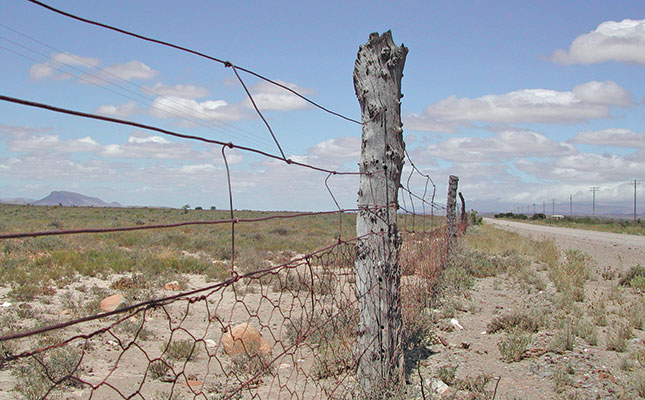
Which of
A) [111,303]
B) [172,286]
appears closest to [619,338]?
[111,303]

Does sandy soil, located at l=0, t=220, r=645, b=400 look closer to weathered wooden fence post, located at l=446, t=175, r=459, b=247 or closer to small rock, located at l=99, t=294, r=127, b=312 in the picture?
small rock, located at l=99, t=294, r=127, b=312

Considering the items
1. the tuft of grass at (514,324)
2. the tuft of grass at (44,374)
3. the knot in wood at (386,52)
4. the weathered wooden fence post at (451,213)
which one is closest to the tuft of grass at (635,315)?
the tuft of grass at (514,324)

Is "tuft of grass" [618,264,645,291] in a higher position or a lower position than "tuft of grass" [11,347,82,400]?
higher

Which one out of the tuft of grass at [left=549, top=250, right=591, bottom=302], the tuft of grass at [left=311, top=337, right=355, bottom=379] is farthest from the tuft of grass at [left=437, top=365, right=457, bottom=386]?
the tuft of grass at [left=549, top=250, right=591, bottom=302]

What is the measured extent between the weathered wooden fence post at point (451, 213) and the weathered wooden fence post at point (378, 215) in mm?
8892

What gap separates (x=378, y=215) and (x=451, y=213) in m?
11.2

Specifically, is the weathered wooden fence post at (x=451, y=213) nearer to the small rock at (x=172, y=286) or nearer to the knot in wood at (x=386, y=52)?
the small rock at (x=172, y=286)

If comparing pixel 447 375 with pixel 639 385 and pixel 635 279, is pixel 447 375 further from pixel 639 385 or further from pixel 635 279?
pixel 635 279

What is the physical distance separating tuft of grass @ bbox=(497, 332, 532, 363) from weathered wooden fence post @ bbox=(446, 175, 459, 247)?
6.74 m

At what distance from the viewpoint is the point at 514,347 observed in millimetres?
5781

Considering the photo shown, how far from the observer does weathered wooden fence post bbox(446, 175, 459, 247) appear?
13.8 m

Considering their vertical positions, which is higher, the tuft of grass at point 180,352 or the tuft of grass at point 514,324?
the tuft of grass at point 514,324

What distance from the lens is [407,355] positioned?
19.2ft

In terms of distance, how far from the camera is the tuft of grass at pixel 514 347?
225 inches
